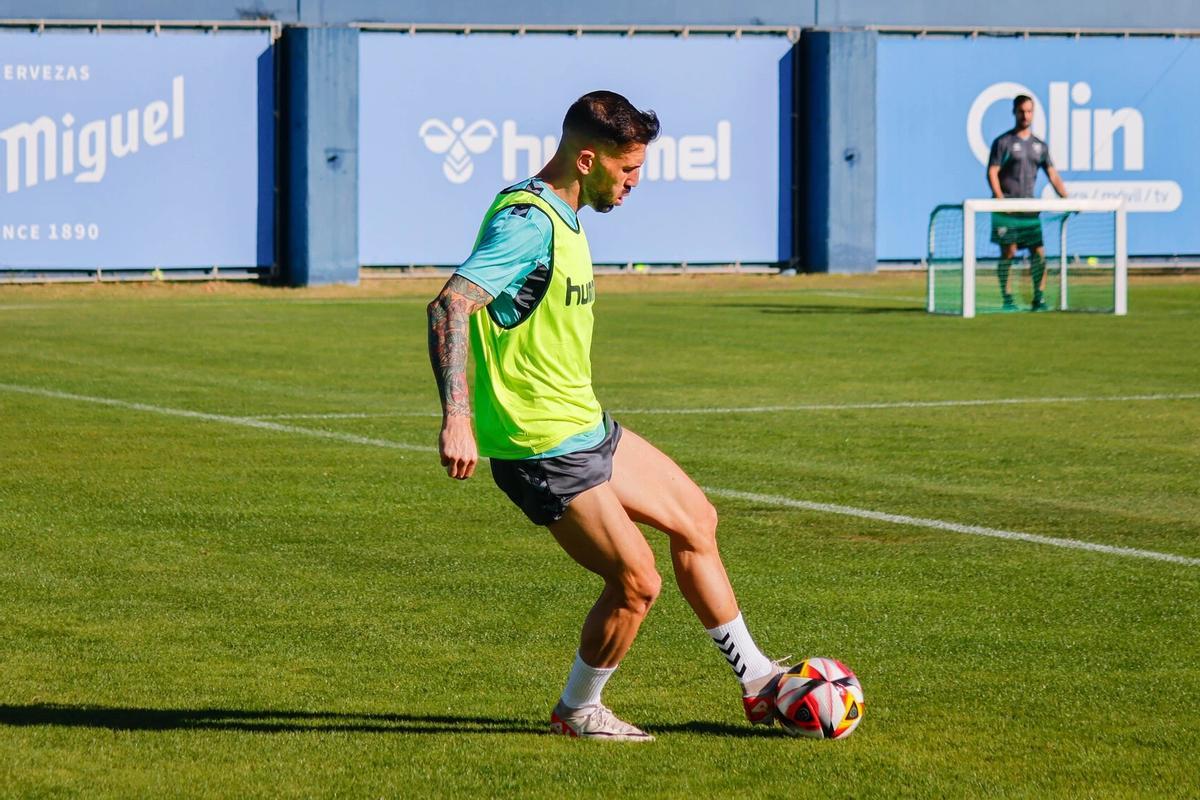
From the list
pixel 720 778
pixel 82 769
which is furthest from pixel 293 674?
pixel 720 778

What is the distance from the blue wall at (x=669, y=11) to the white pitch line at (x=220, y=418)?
2250cm

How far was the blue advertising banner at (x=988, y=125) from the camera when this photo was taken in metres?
33.7

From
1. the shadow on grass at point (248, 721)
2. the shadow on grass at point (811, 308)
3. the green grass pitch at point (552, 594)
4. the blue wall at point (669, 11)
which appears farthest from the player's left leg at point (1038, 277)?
the shadow on grass at point (248, 721)

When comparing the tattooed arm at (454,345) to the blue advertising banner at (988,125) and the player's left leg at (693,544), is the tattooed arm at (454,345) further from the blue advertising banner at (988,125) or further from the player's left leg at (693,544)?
the blue advertising banner at (988,125)

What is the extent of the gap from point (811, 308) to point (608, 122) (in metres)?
20.0

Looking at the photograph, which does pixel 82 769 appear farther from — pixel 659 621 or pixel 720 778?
pixel 659 621

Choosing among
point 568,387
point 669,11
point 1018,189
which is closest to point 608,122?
point 568,387

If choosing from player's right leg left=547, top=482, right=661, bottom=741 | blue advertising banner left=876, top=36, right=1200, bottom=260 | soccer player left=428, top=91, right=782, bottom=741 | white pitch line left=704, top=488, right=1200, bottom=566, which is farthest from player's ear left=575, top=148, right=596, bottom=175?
blue advertising banner left=876, top=36, right=1200, bottom=260

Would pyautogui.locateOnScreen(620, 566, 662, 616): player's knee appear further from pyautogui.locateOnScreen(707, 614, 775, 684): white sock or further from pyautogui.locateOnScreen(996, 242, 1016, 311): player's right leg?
pyautogui.locateOnScreen(996, 242, 1016, 311): player's right leg

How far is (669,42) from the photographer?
32594 millimetres

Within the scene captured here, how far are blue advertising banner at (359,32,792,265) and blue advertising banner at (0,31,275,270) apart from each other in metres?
1.70

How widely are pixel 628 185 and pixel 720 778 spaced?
1584mm

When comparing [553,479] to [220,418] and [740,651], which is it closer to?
[740,651]

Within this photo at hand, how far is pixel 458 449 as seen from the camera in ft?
16.9
